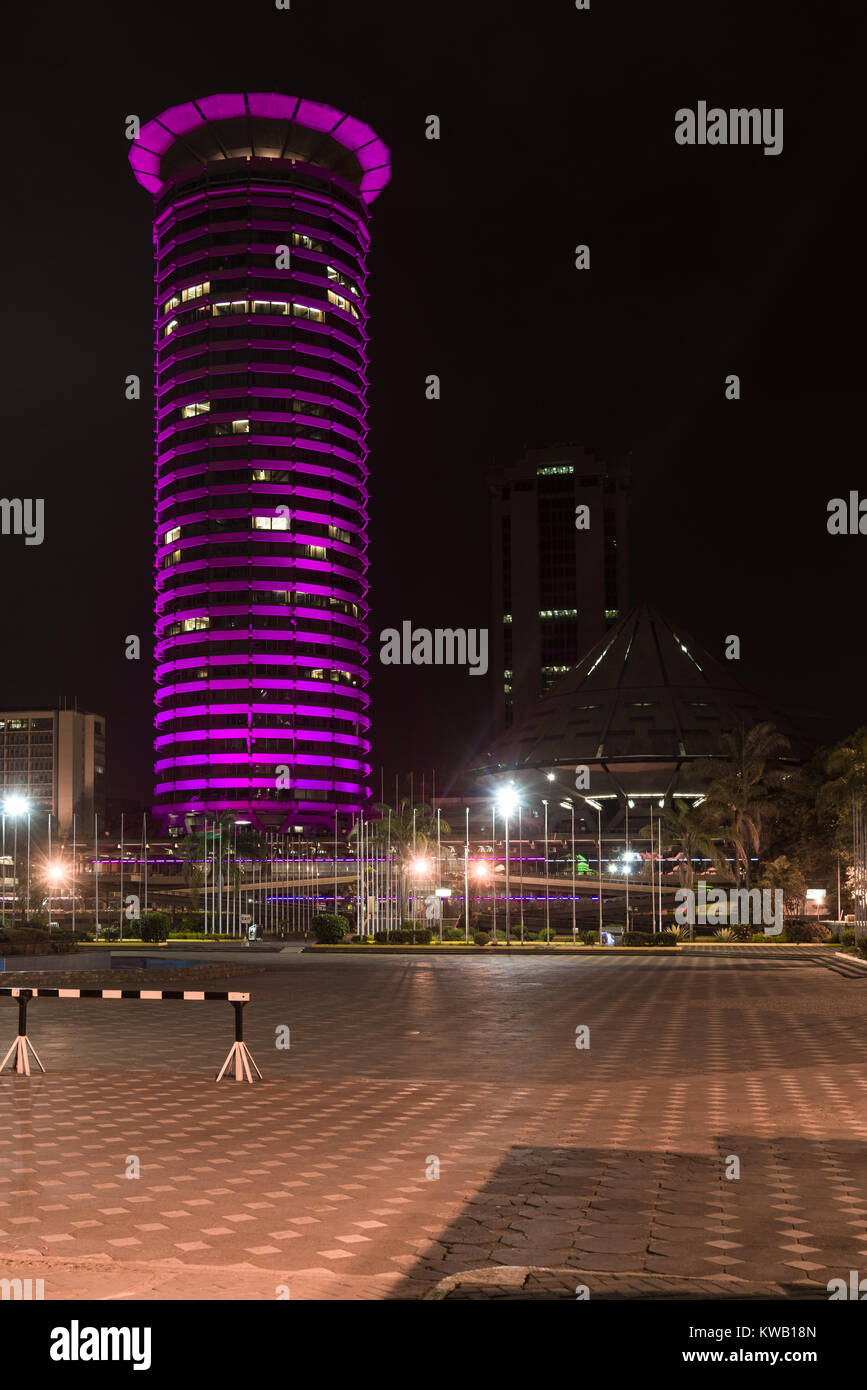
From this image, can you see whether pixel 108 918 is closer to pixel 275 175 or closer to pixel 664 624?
pixel 664 624

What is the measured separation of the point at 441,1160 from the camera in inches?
407

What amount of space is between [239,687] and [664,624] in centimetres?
5351

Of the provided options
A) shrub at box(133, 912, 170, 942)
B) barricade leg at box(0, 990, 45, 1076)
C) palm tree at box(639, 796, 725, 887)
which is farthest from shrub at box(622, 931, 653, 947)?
barricade leg at box(0, 990, 45, 1076)

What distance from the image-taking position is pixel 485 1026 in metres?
21.3

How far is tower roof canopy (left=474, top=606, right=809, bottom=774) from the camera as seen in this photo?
456 ft

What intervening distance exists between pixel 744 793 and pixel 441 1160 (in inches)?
2163

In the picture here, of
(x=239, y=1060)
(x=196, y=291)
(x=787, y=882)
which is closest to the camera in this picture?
(x=239, y=1060)

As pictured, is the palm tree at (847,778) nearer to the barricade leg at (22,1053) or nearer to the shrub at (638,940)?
the shrub at (638,940)

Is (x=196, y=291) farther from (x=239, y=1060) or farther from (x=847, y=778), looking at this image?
(x=239, y=1060)

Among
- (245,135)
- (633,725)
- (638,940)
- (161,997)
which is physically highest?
(245,135)

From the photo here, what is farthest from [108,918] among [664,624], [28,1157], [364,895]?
[664,624]

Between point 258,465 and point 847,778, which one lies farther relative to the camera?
point 258,465

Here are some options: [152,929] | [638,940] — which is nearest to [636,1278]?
[638,940]

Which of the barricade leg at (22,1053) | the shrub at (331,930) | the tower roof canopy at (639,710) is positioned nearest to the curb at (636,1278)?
the barricade leg at (22,1053)
